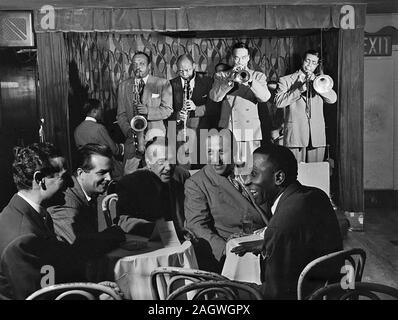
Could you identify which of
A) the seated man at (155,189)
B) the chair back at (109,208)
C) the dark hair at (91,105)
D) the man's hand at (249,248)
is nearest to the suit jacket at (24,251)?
the chair back at (109,208)

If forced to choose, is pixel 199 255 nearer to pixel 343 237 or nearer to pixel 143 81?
pixel 343 237

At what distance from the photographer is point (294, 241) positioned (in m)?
4.79

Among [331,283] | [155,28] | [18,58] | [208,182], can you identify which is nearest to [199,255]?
[208,182]

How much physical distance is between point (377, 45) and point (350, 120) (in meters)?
1.24

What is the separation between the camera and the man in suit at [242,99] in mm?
4961

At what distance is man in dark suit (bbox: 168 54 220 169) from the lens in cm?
500

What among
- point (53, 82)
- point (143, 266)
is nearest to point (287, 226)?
point (143, 266)

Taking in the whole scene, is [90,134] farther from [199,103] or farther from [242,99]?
[242,99]

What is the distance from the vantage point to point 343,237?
5.06m

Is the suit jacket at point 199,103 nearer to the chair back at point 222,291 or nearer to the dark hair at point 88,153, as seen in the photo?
the dark hair at point 88,153

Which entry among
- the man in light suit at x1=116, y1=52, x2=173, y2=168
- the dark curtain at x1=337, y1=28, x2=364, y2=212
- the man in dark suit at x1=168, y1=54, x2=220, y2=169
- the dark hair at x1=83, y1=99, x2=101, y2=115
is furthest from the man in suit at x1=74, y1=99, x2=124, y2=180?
the dark curtain at x1=337, y1=28, x2=364, y2=212

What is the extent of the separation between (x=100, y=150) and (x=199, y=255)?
1.38m

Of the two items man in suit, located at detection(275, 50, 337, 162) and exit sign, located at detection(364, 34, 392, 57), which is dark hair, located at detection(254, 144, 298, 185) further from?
exit sign, located at detection(364, 34, 392, 57)

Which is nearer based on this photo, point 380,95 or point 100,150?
point 100,150
